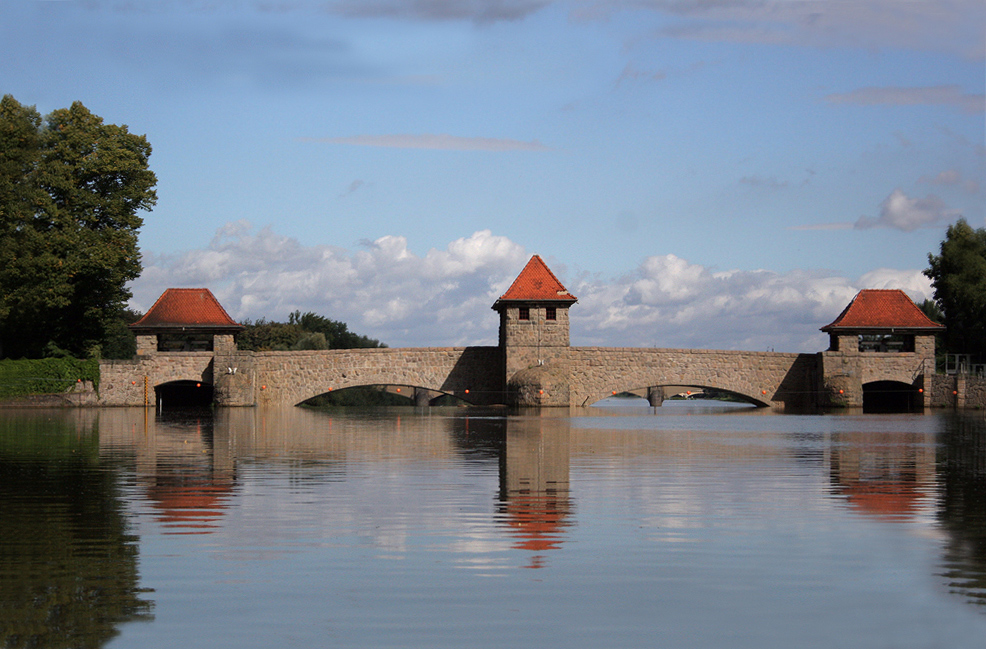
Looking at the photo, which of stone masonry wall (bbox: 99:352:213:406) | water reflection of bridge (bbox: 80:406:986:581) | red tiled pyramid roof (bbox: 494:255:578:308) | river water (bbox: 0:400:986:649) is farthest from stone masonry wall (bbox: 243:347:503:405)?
river water (bbox: 0:400:986:649)

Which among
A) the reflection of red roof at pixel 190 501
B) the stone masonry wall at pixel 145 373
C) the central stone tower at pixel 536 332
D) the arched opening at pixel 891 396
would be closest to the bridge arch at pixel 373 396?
the central stone tower at pixel 536 332

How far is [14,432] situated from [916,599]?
20172mm

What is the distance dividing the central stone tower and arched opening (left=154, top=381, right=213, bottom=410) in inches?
519

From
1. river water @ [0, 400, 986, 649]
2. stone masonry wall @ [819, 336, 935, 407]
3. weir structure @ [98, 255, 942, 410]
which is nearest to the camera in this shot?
river water @ [0, 400, 986, 649]

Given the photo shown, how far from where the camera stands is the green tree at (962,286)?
48.5 m

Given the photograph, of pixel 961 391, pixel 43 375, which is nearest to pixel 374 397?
pixel 43 375

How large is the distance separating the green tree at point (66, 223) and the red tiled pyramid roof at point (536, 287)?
15.0 meters

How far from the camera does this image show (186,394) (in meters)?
44.9

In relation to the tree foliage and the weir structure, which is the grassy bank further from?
the tree foliage

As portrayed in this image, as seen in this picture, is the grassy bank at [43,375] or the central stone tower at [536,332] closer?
the grassy bank at [43,375]

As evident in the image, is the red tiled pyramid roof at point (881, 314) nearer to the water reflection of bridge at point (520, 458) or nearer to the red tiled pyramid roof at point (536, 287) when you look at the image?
the red tiled pyramid roof at point (536, 287)

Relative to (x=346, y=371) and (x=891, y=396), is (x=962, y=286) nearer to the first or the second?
(x=891, y=396)

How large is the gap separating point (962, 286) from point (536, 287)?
2130 cm

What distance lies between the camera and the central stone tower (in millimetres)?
40062
